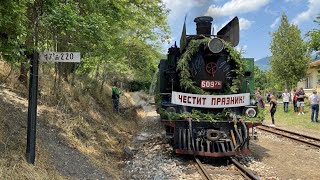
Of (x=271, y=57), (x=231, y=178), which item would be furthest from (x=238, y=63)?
(x=271, y=57)

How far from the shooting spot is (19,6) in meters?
4.77

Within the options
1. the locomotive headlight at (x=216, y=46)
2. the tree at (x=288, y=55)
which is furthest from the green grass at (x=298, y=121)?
the tree at (x=288, y=55)

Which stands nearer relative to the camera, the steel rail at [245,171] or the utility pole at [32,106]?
the utility pole at [32,106]

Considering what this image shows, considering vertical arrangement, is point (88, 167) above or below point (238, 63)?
below

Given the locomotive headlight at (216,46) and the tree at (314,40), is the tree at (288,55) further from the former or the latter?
the locomotive headlight at (216,46)

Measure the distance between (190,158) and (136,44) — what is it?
11136mm

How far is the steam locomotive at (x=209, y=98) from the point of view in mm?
8547

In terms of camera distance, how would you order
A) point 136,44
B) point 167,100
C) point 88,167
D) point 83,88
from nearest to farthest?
point 88,167 → point 167,100 → point 83,88 → point 136,44

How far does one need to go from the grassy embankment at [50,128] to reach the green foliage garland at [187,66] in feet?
8.35

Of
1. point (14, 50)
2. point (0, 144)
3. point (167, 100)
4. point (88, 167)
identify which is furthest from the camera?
point (167, 100)

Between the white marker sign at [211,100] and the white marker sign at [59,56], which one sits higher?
the white marker sign at [59,56]

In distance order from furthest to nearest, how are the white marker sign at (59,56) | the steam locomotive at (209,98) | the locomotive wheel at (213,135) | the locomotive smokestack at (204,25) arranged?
the locomotive smokestack at (204,25), the steam locomotive at (209,98), the locomotive wheel at (213,135), the white marker sign at (59,56)

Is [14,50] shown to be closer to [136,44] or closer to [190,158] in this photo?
[190,158]

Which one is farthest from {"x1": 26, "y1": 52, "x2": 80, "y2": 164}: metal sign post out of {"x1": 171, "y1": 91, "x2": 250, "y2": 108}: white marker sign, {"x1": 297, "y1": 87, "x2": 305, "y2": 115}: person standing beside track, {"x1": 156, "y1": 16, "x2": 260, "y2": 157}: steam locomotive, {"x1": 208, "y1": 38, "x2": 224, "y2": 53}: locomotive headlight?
{"x1": 297, "y1": 87, "x2": 305, "y2": 115}: person standing beside track
